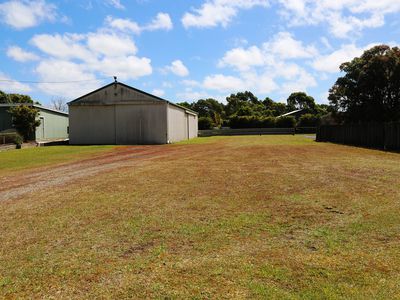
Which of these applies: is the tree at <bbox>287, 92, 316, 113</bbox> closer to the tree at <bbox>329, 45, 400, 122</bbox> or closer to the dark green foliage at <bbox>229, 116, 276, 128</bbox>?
the dark green foliage at <bbox>229, 116, 276, 128</bbox>

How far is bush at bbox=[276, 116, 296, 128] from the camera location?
2408 inches

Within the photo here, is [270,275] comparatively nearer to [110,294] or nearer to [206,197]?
[110,294]

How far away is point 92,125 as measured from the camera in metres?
35.5

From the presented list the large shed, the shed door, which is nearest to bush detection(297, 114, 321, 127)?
the large shed

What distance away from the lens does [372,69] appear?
3081 centimetres

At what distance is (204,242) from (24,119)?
1212 inches

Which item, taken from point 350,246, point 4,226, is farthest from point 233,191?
point 4,226

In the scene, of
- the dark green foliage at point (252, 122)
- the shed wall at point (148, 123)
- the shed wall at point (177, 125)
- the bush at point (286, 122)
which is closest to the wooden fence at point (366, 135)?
the shed wall at point (177, 125)

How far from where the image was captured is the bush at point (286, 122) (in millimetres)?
61156

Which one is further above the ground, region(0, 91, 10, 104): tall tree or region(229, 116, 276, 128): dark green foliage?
region(0, 91, 10, 104): tall tree

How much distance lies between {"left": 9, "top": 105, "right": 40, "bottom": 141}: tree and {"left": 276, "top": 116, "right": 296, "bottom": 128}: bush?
39.3 m

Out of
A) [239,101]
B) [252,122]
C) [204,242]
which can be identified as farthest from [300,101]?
[204,242]

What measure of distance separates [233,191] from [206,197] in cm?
89

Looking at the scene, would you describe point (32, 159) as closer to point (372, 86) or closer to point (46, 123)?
point (46, 123)
